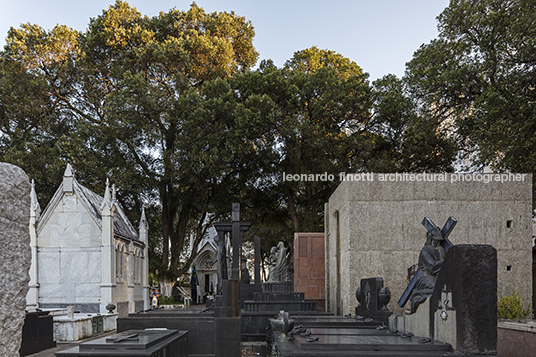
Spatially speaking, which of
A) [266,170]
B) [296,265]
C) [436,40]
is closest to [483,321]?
[296,265]

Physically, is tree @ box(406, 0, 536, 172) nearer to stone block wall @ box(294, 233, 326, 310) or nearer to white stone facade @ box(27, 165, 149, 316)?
stone block wall @ box(294, 233, 326, 310)

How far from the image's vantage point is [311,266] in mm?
18750

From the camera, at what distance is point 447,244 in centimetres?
818

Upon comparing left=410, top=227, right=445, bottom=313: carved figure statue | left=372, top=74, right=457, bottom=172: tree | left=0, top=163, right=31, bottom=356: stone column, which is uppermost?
left=372, top=74, right=457, bottom=172: tree

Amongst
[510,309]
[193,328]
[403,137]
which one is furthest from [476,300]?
[403,137]

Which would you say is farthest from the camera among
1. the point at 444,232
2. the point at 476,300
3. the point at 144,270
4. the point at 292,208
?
the point at 292,208

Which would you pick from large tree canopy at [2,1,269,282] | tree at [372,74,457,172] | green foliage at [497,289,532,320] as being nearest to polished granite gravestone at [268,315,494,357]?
green foliage at [497,289,532,320]

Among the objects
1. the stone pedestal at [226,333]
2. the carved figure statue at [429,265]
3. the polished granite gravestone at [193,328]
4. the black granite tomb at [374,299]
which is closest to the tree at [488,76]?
the black granite tomb at [374,299]

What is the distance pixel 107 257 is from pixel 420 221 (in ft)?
47.5

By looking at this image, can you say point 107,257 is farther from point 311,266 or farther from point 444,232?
point 444,232

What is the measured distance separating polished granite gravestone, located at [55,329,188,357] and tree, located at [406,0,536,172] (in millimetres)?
13882

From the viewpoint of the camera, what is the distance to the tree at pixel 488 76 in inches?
685

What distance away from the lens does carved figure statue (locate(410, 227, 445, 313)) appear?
26.4 ft

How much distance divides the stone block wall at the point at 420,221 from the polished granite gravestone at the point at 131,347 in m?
5.71
